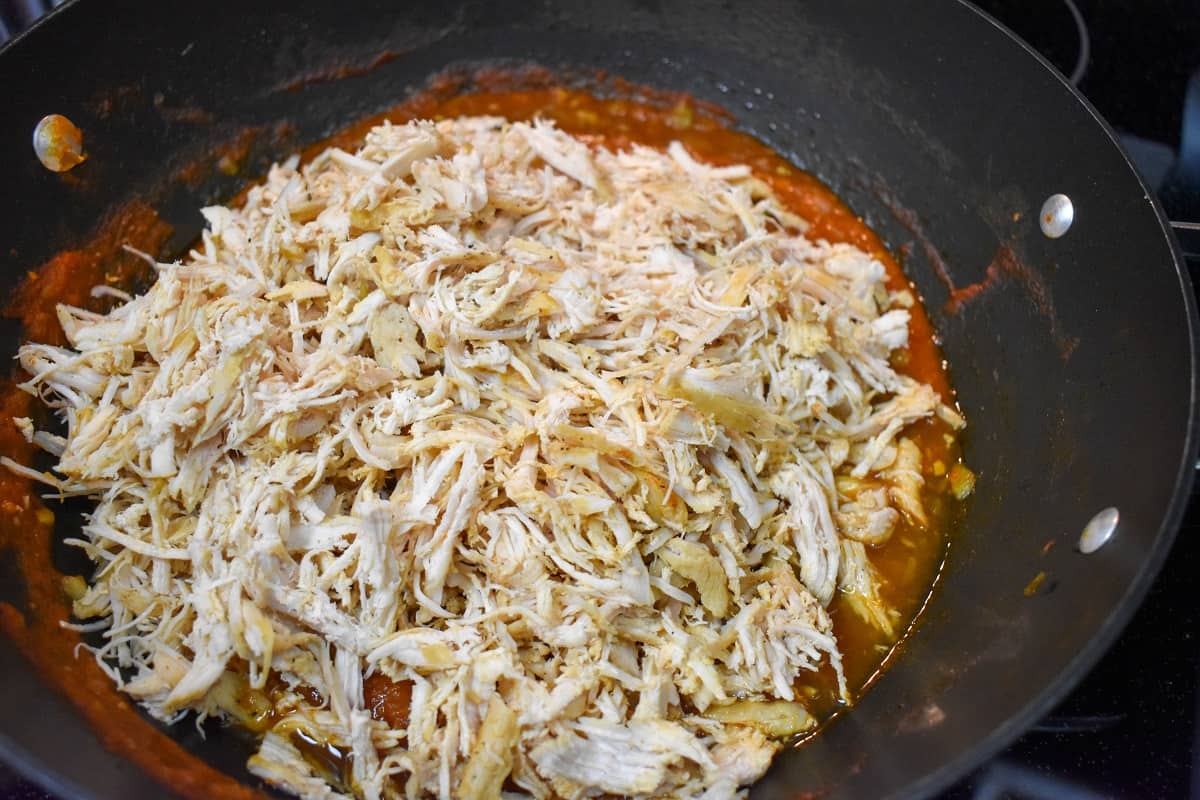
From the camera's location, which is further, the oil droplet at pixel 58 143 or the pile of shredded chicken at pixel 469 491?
the oil droplet at pixel 58 143

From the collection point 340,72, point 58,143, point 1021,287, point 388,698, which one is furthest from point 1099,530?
point 58,143

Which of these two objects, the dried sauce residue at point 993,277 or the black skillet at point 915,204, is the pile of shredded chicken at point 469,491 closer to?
the black skillet at point 915,204

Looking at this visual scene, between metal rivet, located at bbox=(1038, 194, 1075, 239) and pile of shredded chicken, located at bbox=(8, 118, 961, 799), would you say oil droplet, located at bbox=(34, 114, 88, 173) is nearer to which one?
pile of shredded chicken, located at bbox=(8, 118, 961, 799)

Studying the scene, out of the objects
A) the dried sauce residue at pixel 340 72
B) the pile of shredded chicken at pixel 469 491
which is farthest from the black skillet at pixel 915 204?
the pile of shredded chicken at pixel 469 491

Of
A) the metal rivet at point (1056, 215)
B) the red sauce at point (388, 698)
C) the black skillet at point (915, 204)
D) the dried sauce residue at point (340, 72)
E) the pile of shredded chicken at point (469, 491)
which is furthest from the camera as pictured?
the dried sauce residue at point (340, 72)

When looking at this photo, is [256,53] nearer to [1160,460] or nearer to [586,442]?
[586,442]

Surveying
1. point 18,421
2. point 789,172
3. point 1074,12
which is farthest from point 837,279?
point 18,421

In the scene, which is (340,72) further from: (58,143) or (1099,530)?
(1099,530)
